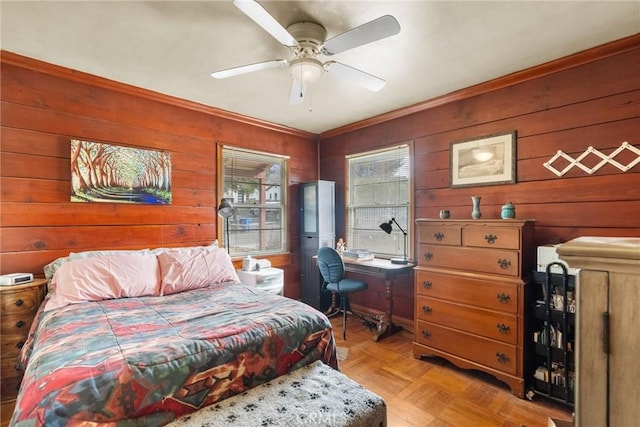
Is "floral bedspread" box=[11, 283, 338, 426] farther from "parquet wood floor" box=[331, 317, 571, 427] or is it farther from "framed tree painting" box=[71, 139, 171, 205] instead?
"framed tree painting" box=[71, 139, 171, 205]

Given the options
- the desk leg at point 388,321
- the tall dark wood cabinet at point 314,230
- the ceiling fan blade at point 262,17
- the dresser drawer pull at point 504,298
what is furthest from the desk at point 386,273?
the ceiling fan blade at point 262,17

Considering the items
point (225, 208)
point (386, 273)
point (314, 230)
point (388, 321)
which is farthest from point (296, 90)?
point (388, 321)

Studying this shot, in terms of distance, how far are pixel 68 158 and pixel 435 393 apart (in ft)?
11.4

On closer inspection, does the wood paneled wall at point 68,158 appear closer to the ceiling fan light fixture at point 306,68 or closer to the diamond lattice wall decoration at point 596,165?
the ceiling fan light fixture at point 306,68

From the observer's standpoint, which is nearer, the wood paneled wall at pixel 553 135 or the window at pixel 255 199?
the wood paneled wall at pixel 553 135

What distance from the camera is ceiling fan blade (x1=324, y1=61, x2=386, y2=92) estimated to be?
Answer: 6.58 feet

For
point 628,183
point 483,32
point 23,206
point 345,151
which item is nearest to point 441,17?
point 483,32

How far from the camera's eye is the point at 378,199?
3764 mm

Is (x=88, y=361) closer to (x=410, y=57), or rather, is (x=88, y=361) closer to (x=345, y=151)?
(x=410, y=57)

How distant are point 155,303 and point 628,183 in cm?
343

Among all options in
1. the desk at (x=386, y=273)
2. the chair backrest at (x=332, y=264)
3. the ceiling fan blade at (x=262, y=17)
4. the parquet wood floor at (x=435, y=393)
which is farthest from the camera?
the chair backrest at (x=332, y=264)

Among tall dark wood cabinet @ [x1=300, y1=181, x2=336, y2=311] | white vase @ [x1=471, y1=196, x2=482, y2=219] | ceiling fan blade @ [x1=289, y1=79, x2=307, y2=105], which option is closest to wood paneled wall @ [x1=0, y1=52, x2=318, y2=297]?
tall dark wood cabinet @ [x1=300, y1=181, x2=336, y2=311]

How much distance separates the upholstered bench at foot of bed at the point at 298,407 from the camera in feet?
4.08

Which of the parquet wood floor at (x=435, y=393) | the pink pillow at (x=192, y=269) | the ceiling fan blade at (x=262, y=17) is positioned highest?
the ceiling fan blade at (x=262, y=17)
